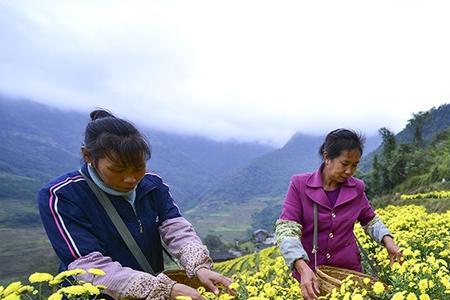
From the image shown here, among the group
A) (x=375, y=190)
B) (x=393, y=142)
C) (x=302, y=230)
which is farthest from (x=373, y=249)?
(x=393, y=142)

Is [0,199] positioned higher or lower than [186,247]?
lower

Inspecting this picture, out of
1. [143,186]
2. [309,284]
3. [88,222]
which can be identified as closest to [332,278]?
[309,284]

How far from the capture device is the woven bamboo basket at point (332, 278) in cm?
280

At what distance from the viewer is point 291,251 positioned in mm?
3189

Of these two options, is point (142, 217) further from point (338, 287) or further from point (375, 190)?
point (375, 190)

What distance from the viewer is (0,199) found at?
14912cm

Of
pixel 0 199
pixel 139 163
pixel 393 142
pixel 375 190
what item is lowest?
pixel 0 199

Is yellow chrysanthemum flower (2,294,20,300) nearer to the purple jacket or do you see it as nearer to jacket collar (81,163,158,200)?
jacket collar (81,163,158,200)

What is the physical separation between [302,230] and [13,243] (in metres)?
112

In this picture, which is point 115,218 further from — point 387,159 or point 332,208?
point 387,159

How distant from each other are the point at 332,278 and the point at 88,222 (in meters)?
1.55

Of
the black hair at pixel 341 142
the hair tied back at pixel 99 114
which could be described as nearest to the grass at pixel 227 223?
the black hair at pixel 341 142

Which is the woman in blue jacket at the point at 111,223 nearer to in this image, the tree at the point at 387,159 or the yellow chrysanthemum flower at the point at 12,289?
the yellow chrysanthemum flower at the point at 12,289

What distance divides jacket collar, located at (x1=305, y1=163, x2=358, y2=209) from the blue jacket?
138cm
